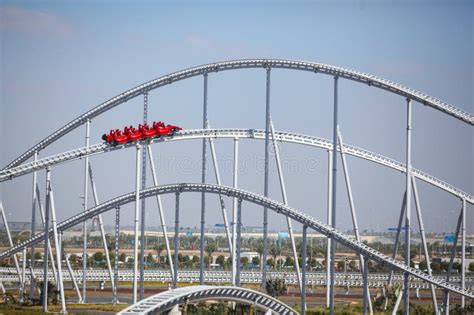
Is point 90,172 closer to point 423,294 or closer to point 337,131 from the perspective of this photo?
point 337,131

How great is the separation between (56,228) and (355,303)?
2309 cm

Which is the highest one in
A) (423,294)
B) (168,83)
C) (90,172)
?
(168,83)

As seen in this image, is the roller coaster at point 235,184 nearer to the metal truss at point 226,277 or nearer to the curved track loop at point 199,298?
the curved track loop at point 199,298

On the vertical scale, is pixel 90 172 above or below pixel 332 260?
above

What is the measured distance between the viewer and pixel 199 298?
→ 1521 inches

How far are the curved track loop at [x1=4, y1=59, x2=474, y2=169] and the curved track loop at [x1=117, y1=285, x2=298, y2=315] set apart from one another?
12079 mm

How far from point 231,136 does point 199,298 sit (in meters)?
16.3

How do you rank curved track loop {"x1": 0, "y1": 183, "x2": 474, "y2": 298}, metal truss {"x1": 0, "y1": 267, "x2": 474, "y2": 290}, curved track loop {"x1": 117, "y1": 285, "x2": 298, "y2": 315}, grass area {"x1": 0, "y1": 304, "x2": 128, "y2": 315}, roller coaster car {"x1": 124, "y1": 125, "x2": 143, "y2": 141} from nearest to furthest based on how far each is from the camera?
curved track loop {"x1": 117, "y1": 285, "x2": 298, "y2": 315} → curved track loop {"x1": 0, "y1": 183, "x2": 474, "y2": 298} → grass area {"x1": 0, "y1": 304, "x2": 128, "y2": 315} → roller coaster car {"x1": 124, "y1": 125, "x2": 143, "y2": 141} → metal truss {"x1": 0, "y1": 267, "x2": 474, "y2": 290}

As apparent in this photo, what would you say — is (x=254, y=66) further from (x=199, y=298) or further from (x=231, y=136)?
(x=199, y=298)

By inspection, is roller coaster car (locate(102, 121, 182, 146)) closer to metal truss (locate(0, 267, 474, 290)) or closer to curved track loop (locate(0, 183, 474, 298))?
curved track loop (locate(0, 183, 474, 298))

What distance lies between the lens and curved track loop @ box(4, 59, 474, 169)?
157ft

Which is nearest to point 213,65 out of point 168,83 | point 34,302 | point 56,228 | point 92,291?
point 168,83

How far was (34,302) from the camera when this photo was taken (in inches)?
2173

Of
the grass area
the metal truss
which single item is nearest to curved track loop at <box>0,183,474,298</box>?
the grass area
